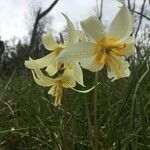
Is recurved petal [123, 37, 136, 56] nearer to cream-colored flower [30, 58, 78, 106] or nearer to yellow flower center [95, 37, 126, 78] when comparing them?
yellow flower center [95, 37, 126, 78]

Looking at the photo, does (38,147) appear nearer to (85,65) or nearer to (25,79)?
(85,65)

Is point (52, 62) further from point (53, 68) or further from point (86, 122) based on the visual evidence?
point (86, 122)

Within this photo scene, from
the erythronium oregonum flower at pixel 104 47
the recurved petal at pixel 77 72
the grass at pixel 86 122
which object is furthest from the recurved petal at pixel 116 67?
the grass at pixel 86 122

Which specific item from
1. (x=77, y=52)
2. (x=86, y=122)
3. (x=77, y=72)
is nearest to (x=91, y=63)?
(x=77, y=52)

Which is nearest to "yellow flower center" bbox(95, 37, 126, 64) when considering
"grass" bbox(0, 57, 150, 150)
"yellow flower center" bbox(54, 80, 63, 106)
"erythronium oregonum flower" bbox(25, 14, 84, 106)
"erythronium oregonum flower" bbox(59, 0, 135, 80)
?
"erythronium oregonum flower" bbox(59, 0, 135, 80)

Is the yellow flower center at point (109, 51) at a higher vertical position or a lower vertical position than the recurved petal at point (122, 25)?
lower

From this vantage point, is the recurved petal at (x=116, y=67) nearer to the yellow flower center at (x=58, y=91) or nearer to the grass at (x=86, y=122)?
the yellow flower center at (x=58, y=91)

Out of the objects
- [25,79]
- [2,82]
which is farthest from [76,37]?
[2,82]
